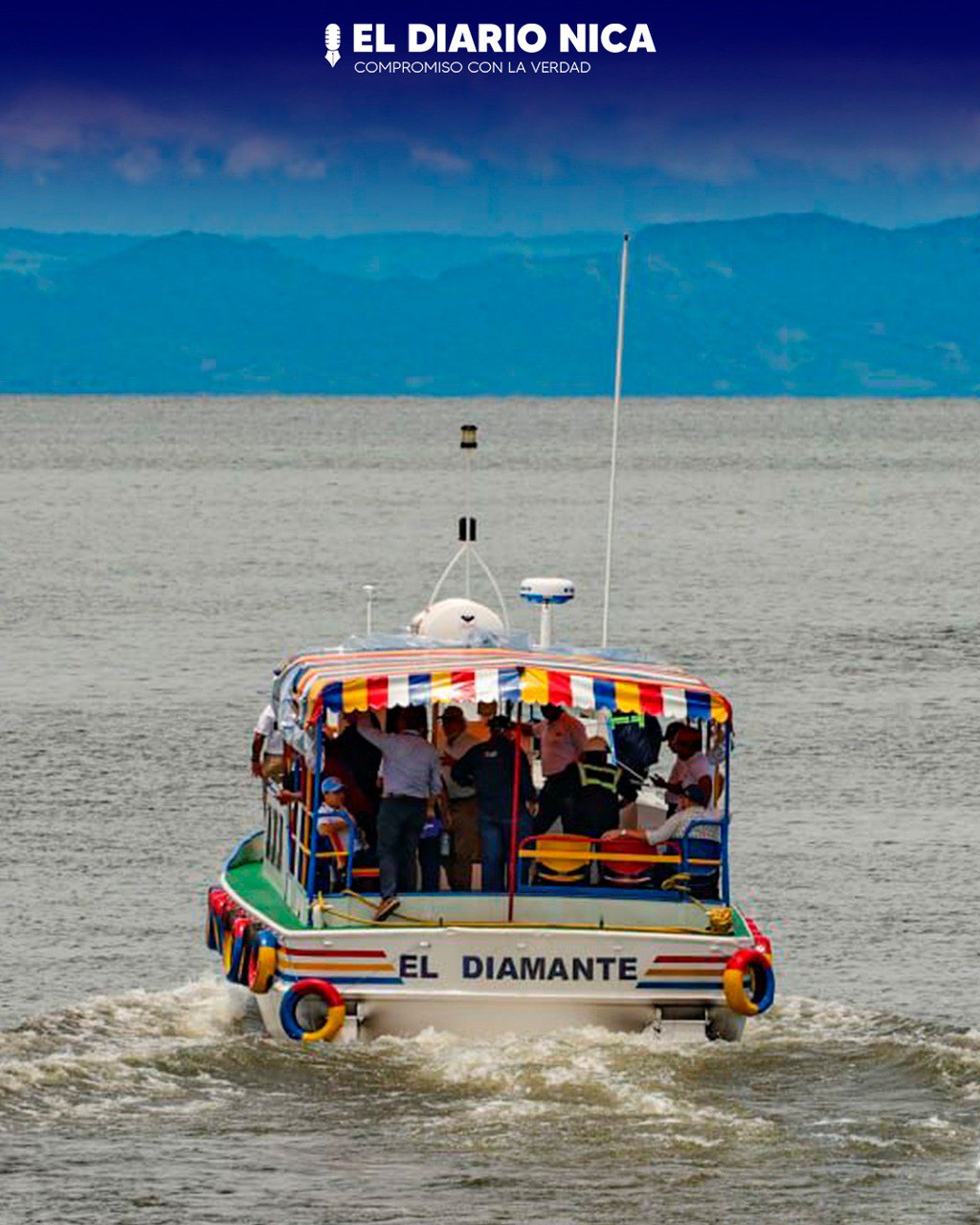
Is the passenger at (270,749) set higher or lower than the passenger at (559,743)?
lower

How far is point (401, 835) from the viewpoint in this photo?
2195 cm

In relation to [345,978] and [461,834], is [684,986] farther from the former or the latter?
[345,978]

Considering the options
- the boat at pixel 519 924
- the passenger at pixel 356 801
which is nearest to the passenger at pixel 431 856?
the boat at pixel 519 924

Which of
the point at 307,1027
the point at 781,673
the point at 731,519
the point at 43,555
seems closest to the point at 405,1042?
the point at 307,1027

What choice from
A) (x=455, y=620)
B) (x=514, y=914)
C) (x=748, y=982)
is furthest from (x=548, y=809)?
(x=455, y=620)

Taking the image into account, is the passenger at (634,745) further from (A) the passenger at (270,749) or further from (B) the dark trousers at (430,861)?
(B) the dark trousers at (430,861)

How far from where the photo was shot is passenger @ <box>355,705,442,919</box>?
21875mm

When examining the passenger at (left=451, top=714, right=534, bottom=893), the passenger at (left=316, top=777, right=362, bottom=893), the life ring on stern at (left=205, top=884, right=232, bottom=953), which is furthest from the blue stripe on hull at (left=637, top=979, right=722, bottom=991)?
the life ring on stern at (left=205, top=884, right=232, bottom=953)

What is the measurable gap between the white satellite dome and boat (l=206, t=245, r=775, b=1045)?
214 centimetres

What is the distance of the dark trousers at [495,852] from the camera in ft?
72.4

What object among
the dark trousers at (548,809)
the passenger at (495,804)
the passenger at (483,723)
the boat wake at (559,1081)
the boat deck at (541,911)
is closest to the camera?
the boat wake at (559,1081)

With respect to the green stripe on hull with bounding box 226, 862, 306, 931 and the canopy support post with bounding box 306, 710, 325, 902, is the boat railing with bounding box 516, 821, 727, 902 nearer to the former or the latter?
the canopy support post with bounding box 306, 710, 325, 902

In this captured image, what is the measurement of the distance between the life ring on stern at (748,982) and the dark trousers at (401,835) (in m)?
2.72

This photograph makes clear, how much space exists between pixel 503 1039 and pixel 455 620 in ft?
18.2
